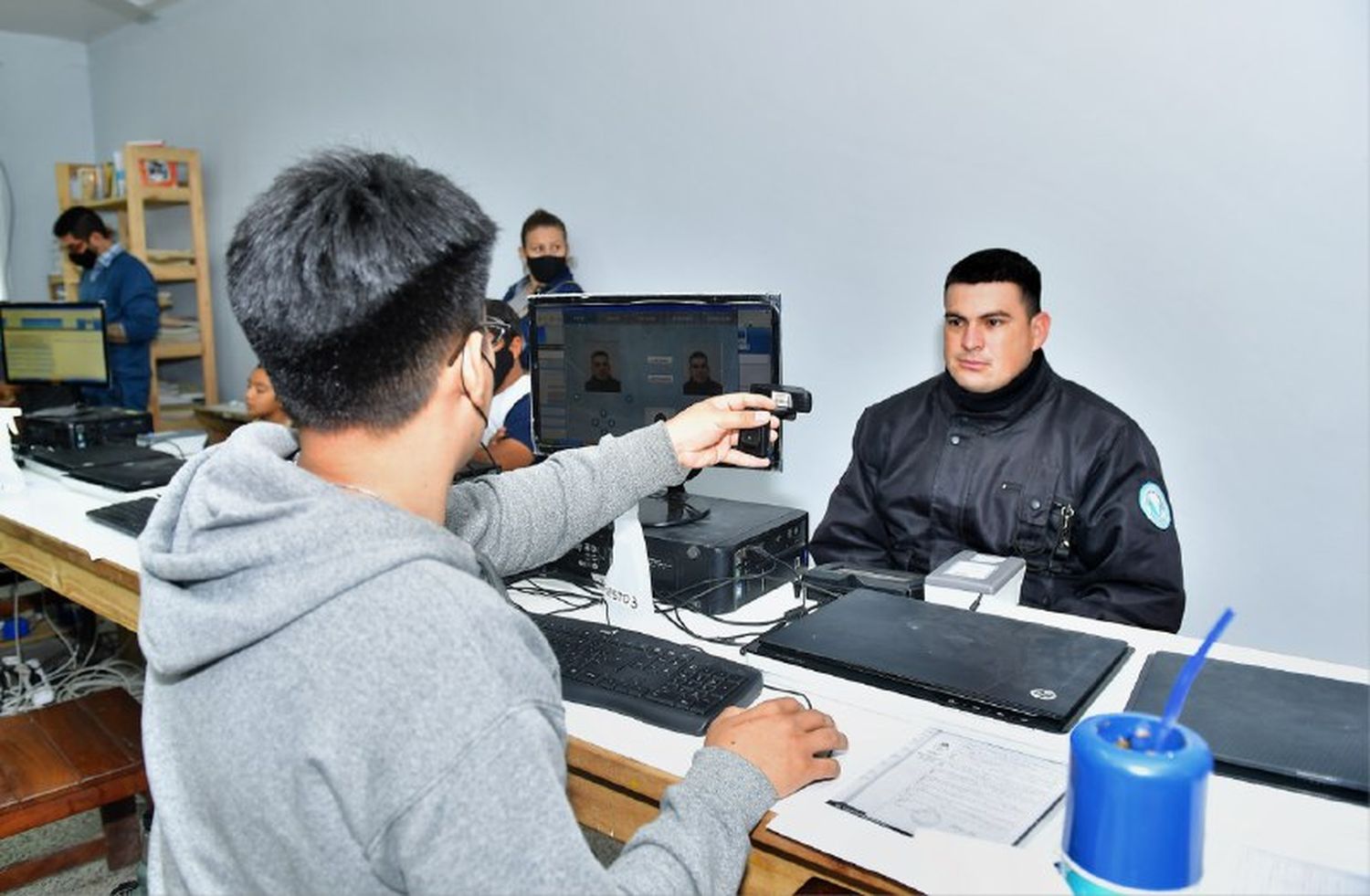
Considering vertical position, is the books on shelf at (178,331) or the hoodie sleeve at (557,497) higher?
the books on shelf at (178,331)

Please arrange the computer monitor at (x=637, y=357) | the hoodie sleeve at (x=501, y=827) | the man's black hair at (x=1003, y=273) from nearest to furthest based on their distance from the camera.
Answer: the hoodie sleeve at (x=501, y=827) → the computer monitor at (x=637, y=357) → the man's black hair at (x=1003, y=273)

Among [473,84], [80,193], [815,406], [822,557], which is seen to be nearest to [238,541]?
[822,557]

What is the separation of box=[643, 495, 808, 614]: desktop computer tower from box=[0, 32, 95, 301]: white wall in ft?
19.0

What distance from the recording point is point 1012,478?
1.99 m

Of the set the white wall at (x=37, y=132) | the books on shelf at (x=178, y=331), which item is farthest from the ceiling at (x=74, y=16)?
the books on shelf at (x=178, y=331)

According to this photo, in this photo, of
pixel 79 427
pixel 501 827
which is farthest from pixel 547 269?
pixel 501 827

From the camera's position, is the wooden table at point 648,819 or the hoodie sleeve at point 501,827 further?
the wooden table at point 648,819

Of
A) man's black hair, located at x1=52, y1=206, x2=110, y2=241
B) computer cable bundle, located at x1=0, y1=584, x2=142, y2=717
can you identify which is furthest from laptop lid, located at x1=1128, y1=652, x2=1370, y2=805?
man's black hair, located at x1=52, y1=206, x2=110, y2=241

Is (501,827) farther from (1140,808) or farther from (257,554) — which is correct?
(1140,808)

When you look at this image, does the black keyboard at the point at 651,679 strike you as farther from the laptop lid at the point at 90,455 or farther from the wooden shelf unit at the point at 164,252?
the wooden shelf unit at the point at 164,252

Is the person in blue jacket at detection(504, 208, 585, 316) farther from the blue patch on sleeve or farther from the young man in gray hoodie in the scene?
the young man in gray hoodie

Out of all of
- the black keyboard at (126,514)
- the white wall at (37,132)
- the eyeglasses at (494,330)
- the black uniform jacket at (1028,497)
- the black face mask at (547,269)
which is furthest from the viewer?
the white wall at (37,132)

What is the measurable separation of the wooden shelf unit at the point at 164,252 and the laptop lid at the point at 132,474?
270 centimetres

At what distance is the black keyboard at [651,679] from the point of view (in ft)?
3.71
